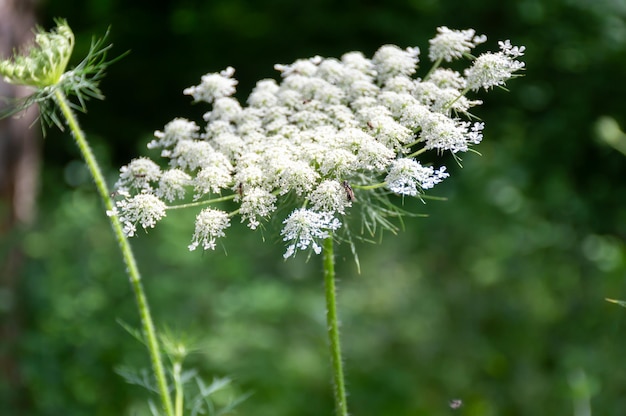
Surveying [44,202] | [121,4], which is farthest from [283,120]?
[121,4]

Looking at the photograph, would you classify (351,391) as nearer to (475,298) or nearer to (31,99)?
(475,298)

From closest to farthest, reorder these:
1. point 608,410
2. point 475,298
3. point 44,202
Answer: point 608,410
point 475,298
point 44,202

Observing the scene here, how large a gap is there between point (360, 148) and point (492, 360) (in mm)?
3846

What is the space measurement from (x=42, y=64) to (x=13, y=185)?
4.56 m

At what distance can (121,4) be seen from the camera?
9688 millimetres

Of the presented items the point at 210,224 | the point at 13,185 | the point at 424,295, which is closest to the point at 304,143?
the point at 210,224

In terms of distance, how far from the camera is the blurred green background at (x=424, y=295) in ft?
16.7

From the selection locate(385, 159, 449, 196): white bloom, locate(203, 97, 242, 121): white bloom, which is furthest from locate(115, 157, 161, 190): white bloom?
locate(385, 159, 449, 196): white bloom

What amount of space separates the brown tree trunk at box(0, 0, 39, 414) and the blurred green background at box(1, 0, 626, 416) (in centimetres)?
13

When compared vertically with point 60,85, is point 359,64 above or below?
above

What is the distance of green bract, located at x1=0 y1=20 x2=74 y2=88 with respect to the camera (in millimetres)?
1849

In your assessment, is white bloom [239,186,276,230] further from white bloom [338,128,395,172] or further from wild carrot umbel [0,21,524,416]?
white bloom [338,128,395,172]

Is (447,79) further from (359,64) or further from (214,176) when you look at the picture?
(214,176)

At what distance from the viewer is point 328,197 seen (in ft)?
5.41
